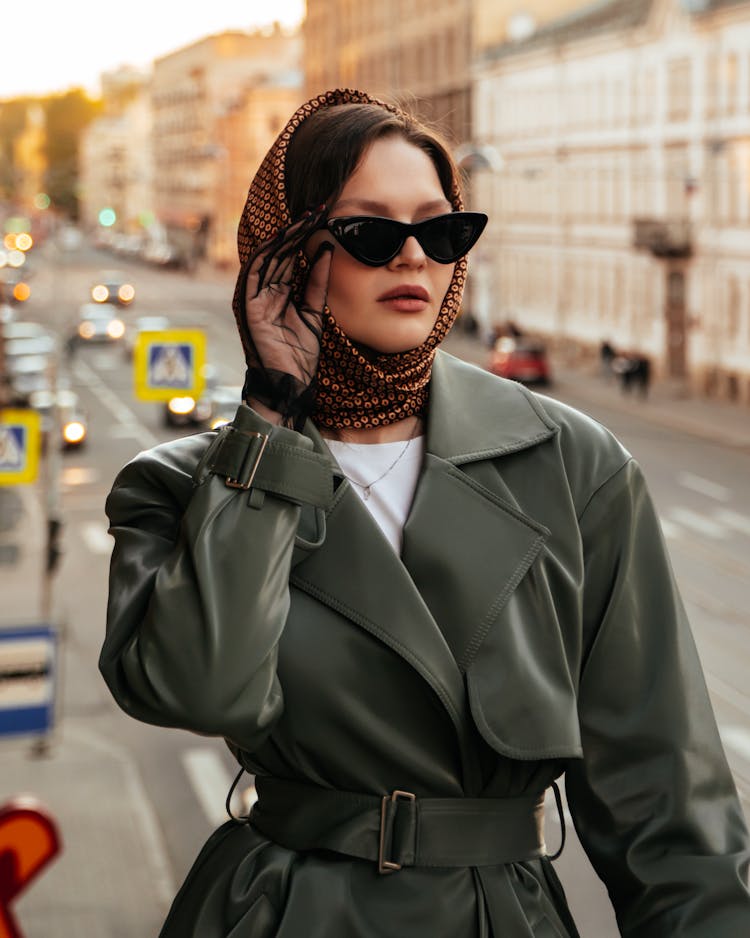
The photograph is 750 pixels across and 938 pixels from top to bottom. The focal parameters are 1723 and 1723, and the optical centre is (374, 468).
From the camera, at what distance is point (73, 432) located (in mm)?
39469

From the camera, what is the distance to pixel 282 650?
2479mm

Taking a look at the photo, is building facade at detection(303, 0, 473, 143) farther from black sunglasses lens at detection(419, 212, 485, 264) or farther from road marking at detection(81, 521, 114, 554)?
black sunglasses lens at detection(419, 212, 485, 264)

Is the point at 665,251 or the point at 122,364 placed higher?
the point at 665,251

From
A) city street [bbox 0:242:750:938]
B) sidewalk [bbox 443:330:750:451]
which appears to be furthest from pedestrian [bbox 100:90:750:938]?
sidewalk [bbox 443:330:750:451]

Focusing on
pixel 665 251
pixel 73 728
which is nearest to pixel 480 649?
pixel 73 728

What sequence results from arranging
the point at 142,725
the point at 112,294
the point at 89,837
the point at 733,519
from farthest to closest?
the point at 733,519
the point at 112,294
the point at 142,725
the point at 89,837

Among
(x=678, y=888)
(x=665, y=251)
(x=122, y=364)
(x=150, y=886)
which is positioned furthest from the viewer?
(x=122, y=364)

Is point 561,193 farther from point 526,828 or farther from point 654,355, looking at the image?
point 526,828

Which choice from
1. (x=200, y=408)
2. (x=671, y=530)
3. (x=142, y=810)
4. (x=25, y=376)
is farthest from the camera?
(x=25, y=376)

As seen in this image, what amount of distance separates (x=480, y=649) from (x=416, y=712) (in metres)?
0.13

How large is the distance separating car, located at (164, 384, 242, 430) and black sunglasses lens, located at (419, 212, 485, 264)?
30748 mm

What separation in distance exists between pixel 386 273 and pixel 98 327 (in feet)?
203

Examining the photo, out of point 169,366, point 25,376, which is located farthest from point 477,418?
point 25,376

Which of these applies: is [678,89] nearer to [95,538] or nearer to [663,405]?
[663,405]
